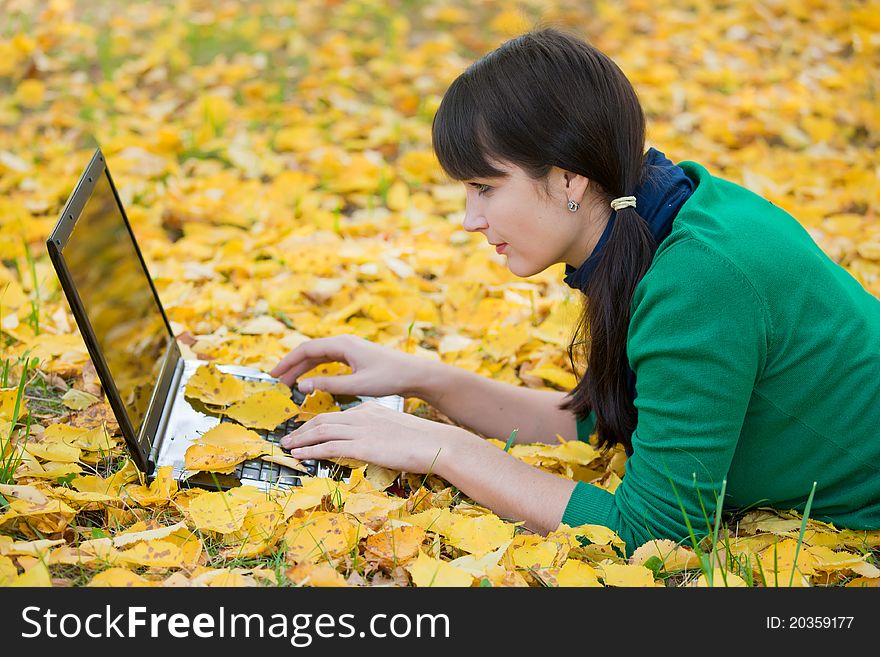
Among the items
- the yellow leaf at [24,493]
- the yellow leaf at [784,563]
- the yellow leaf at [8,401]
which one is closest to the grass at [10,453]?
the yellow leaf at [8,401]

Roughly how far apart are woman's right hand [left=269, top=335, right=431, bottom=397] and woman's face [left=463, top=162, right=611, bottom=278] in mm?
→ 449

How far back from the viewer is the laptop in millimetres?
1664

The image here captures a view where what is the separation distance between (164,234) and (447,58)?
6.80 ft

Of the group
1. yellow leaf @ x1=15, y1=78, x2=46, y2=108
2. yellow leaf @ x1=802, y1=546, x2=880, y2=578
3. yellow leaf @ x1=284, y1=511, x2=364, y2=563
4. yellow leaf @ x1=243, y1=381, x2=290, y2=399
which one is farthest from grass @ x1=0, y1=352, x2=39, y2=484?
yellow leaf @ x1=15, y1=78, x2=46, y2=108

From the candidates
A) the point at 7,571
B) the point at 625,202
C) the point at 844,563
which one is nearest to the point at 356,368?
the point at 625,202

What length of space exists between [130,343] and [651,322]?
0.99 metres

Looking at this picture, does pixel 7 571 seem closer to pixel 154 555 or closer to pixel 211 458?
pixel 154 555

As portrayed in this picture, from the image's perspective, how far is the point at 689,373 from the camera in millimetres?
1596

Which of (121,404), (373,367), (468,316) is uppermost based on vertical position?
(121,404)

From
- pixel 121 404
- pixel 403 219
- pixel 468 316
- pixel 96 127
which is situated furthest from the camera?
pixel 96 127

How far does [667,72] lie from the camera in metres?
4.73

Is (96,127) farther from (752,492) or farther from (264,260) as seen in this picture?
(752,492)

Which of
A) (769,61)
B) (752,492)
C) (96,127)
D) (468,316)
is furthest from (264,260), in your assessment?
(769,61)

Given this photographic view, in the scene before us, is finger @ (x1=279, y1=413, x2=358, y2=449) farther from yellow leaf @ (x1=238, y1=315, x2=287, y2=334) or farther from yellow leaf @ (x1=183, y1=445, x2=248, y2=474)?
yellow leaf @ (x1=238, y1=315, x2=287, y2=334)
